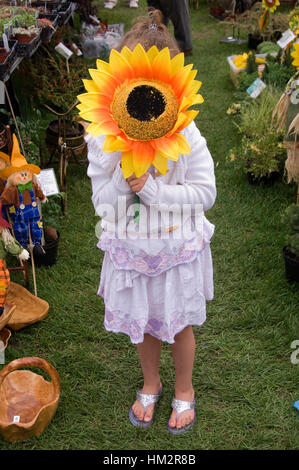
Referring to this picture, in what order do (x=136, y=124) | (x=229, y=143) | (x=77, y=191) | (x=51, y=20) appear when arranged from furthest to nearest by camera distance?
(x=229, y=143)
(x=51, y=20)
(x=77, y=191)
(x=136, y=124)

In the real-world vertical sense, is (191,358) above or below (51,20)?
below

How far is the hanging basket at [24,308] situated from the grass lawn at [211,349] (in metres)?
0.07

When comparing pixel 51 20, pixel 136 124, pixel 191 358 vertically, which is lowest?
pixel 191 358

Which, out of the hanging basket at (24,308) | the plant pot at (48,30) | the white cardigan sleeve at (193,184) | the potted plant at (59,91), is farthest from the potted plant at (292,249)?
the plant pot at (48,30)

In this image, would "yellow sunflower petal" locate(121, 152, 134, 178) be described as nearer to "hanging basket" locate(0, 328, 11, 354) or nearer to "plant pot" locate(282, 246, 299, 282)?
"hanging basket" locate(0, 328, 11, 354)

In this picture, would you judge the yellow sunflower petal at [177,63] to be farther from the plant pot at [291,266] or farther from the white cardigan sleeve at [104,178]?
the plant pot at [291,266]

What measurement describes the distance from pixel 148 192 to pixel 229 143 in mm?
3166

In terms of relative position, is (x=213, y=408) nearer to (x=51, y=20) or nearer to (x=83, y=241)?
(x=83, y=241)

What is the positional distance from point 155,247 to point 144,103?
1.64 feet

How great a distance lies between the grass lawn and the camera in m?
2.11

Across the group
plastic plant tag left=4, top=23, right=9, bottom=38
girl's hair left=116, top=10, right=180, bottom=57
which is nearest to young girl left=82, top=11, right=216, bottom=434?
girl's hair left=116, top=10, right=180, bottom=57

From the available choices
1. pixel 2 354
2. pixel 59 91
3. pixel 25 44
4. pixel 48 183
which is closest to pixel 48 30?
pixel 59 91
